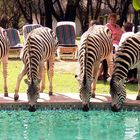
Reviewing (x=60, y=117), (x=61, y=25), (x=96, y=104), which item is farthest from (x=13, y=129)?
(x=61, y=25)

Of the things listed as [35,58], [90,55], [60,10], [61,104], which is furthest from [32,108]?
[60,10]

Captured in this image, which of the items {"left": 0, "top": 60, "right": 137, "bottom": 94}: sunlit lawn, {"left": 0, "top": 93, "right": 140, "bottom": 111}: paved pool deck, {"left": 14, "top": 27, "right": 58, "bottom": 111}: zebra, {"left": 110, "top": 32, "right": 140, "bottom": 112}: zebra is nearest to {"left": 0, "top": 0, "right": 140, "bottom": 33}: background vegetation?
{"left": 0, "top": 60, "right": 137, "bottom": 94}: sunlit lawn

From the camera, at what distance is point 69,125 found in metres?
7.50

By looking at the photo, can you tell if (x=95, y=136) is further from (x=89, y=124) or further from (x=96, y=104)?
(x=96, y=104)

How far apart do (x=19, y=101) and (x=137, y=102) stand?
2224mm

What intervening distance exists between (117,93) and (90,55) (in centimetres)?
89

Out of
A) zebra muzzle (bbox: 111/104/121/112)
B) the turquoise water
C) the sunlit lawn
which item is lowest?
the turquoise water

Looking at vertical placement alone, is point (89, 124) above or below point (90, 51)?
below

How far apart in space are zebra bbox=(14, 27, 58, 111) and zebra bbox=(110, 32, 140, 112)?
1370 mm

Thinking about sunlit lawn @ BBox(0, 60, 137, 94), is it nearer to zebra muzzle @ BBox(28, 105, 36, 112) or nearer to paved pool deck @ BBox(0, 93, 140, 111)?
paved pool deck @ BBox(0, 93, 140, 111)

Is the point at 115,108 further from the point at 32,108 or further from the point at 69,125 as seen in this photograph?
the point at 32,108

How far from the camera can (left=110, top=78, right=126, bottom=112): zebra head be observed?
8375 millimetres

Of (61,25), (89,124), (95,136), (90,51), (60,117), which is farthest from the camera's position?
(61,25)

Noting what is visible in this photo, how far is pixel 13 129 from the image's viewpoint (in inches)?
285
